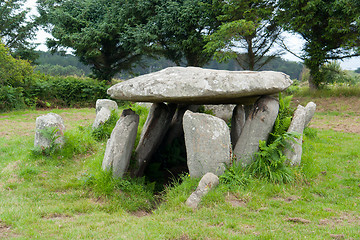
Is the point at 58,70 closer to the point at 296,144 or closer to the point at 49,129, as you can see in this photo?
the point at 49,129

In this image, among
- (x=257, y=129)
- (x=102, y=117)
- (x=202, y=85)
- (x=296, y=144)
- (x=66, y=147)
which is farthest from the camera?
(x=102, y=117)

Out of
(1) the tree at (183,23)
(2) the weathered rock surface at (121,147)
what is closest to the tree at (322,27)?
(1) the tree at (183,23)

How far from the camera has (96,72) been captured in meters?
25.0

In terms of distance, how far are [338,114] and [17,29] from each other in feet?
89.5

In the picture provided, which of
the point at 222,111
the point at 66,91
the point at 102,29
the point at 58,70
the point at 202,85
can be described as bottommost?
the point at 222,111

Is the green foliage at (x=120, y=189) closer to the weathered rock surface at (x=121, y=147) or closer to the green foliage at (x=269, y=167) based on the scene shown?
the weathered rock surface at (x=121, y=147)

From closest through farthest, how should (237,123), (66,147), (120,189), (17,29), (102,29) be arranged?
(120,189), (237,123), (66,147), (102,29), (17,29)

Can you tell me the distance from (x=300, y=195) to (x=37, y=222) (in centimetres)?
424

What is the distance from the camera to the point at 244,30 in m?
18.4

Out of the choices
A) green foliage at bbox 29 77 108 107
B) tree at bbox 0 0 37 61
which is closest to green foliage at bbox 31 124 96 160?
green foliage at bbox 29 77 108 107

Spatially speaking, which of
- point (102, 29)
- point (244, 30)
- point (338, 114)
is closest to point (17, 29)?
point (102, 29)

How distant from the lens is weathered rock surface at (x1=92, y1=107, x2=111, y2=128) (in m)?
9.20

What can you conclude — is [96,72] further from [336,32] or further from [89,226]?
[89,226]

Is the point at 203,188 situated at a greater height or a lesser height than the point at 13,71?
lesser
